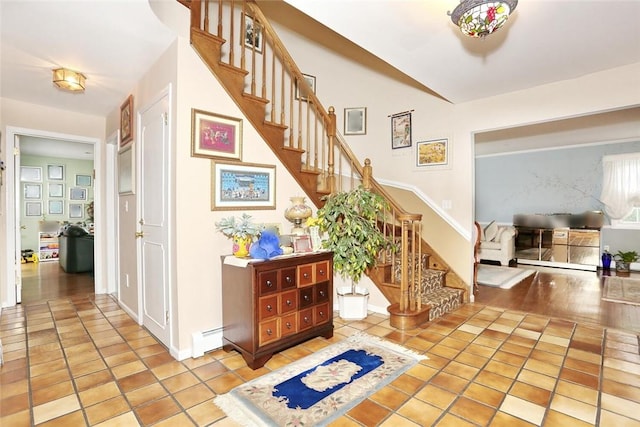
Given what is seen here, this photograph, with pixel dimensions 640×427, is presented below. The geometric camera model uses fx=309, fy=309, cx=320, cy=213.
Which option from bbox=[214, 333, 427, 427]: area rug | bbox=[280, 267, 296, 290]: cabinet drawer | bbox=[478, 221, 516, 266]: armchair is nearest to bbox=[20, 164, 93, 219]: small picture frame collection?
bbox=[280, 267, 296, 290]: cabinet drawer

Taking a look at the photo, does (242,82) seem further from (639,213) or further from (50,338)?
(639,213)

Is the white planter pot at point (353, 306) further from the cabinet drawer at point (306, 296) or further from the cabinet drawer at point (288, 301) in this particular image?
the cabinet drawer at point (288, 301)

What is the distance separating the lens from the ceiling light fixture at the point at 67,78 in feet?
9.23

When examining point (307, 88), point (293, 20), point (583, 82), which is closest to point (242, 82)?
point (307, 88)

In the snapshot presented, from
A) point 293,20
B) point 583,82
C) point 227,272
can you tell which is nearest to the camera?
point 227,272

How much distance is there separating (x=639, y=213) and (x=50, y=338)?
31.3 ft

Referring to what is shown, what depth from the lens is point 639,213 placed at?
618cm

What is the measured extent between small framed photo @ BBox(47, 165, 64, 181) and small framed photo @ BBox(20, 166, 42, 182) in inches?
6.3

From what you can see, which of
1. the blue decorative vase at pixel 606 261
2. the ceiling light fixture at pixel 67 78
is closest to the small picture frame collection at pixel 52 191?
the ceiling light fixture at pixel 67 78

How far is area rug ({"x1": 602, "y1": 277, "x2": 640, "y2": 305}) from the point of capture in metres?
4.15

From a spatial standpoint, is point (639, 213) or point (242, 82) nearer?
point (242, 82)

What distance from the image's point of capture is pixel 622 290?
4.62m

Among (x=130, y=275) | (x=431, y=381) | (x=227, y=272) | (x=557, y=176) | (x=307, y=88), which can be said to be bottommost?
(x=431, y=381)

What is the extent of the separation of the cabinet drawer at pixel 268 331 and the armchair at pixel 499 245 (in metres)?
Answer: 5.53
